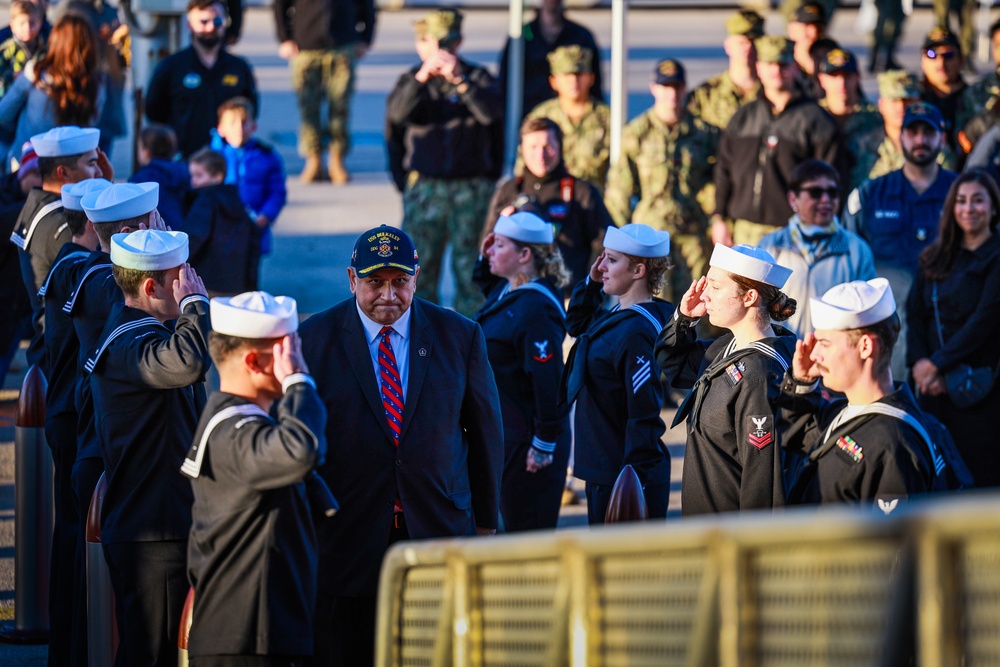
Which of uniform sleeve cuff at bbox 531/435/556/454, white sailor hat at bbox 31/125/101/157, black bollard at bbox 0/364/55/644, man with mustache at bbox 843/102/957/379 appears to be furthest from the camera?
man with mustache at bbox 843/102/957/379

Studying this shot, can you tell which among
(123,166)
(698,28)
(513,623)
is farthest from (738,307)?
(698,28)

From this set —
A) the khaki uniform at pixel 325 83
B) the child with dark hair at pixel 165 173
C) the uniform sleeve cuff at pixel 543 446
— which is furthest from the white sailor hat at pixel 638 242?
the khaki uniform at pixel 325 83

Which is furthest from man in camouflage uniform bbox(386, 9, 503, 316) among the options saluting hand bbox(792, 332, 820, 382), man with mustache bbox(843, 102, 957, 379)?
saluting hand bbox(792, 332, 820, 382)

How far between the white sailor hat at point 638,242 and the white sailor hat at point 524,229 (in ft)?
2.44

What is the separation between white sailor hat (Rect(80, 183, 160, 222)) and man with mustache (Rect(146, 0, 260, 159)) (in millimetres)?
5727

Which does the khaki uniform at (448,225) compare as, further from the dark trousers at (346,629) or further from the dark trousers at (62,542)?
the dark trousers at (346,629)

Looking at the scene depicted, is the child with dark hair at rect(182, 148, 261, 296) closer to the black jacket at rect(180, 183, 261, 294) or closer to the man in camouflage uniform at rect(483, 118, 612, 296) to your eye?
the black jacket at rect(180, 183, 261, 294)

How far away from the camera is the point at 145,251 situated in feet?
18.7

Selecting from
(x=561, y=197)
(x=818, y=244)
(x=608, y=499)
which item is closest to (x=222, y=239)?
(x=561, y=197)

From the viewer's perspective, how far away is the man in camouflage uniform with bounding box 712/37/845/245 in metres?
10.8

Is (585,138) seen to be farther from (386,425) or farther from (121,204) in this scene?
(386,425)

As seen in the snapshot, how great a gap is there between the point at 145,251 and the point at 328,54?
982cm

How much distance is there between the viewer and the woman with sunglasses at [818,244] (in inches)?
352

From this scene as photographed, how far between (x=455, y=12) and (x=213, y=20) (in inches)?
77.7
